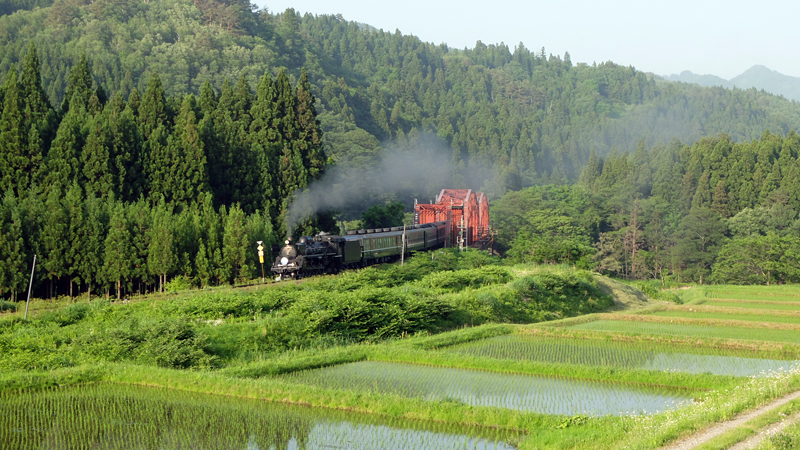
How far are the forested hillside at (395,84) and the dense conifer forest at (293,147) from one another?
1.37 ft

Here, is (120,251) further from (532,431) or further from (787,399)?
(787,399)

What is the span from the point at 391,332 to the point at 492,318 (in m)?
5.81

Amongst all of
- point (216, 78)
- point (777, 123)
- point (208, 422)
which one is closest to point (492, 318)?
point (208, 422)

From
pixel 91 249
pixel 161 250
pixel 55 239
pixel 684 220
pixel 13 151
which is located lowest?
pixel 684 220

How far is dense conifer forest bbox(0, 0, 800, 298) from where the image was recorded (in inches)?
1244

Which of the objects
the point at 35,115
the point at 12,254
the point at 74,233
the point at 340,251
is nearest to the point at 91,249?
the point at 74,233

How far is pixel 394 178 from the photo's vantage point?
9219 cm

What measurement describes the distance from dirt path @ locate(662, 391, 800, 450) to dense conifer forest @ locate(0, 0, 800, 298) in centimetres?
2315

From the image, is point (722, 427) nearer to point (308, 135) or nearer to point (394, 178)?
point (308, 135)

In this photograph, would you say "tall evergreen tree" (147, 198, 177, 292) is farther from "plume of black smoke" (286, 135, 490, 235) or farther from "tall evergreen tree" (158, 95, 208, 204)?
"plume of black smoke" (286, 135, 490, 235)

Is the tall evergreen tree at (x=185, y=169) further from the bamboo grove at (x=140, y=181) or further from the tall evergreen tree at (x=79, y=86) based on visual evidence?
the tall evergreen tree at (x=79, y=86)

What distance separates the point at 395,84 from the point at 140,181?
362 ft

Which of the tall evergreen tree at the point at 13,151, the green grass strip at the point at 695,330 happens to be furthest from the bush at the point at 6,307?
the green grass strip at the point at 695,330

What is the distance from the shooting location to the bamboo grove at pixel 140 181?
28859 mm
